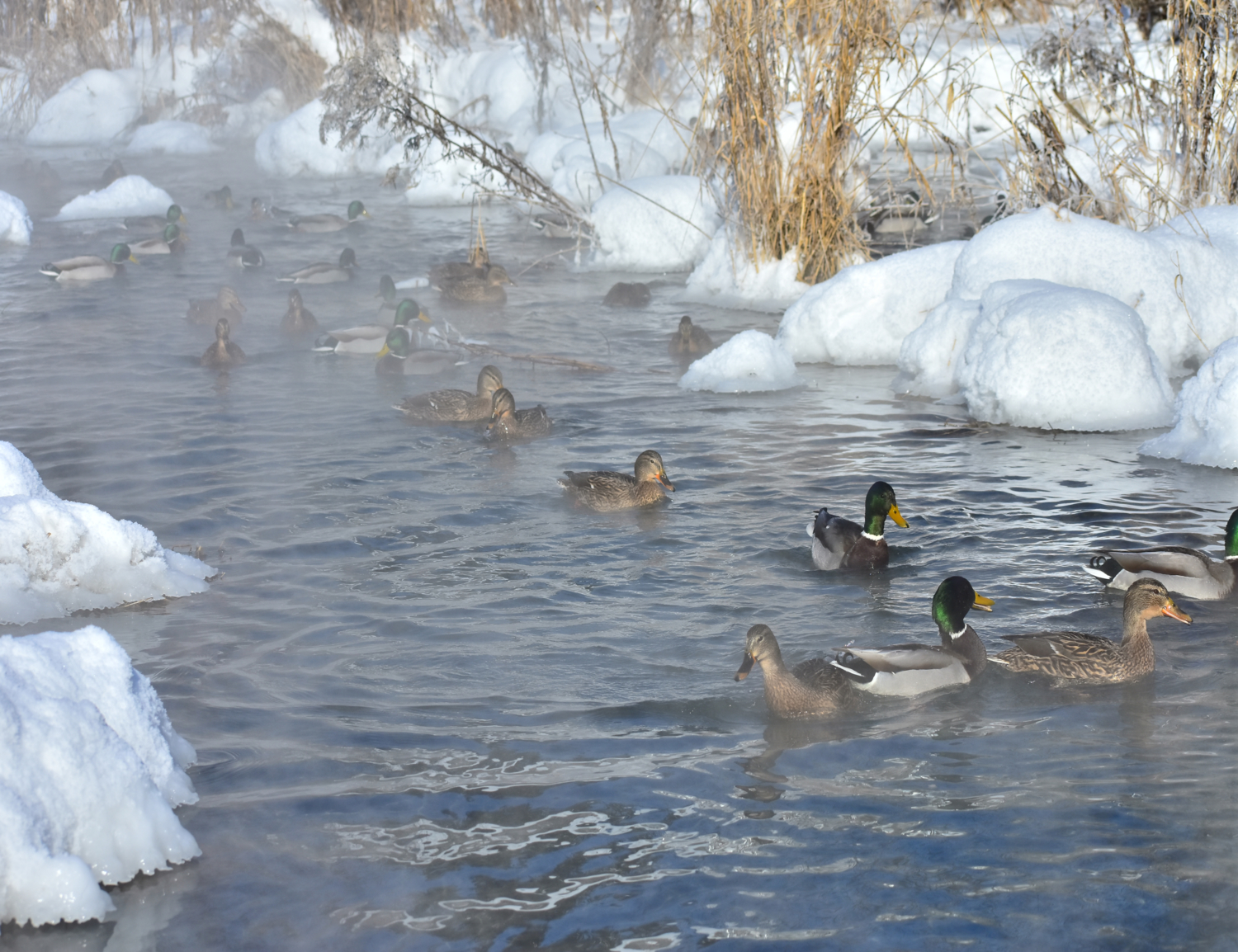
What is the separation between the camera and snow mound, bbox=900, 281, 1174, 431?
9.43 m

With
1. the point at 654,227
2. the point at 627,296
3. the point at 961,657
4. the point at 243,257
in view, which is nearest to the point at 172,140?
the point at 243,257

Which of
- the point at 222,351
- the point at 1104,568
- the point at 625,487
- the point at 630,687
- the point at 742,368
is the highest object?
the point at 222,351

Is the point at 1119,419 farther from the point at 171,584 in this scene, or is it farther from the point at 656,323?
the point at 171,584

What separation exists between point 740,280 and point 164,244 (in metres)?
7.82

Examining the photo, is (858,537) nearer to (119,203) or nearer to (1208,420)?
(1208,420)

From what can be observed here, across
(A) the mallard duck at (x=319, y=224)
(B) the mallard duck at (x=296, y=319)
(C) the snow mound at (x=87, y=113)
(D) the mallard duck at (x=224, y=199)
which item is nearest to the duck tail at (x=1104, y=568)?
(B) the mallard duck at (x=296, y=319)

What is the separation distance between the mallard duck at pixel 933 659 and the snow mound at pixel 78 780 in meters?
2.63

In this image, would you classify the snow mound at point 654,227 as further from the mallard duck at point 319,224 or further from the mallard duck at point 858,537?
the mallard duck at point 858,537

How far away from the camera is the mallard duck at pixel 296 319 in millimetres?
13172

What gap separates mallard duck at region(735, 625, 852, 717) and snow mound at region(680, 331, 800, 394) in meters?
5.26

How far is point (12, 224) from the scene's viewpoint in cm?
1817

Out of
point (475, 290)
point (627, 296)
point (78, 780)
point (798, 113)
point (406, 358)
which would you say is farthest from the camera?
point (475, 290)

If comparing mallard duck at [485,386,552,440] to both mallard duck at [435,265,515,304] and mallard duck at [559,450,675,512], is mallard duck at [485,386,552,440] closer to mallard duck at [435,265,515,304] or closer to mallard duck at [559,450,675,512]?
mallard duck at [559,450,675,512]

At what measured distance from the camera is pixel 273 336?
43.6 feet
